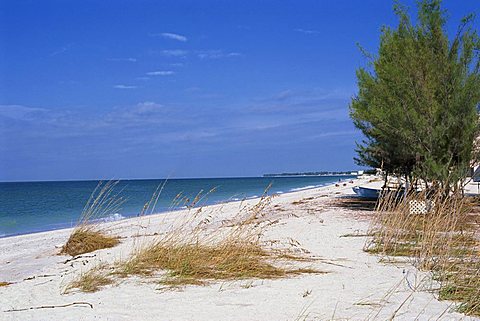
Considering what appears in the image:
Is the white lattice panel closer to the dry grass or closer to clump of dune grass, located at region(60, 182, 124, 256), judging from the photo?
clump of dune grass, located at region(60, 182, 124, 256)

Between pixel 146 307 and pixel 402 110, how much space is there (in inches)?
466

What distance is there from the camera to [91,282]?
6.14 metres

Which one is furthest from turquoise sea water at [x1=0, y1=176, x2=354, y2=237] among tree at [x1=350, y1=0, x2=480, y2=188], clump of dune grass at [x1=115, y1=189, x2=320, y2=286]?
tree at [x1=350, y1=0, x2=480, y2=188]

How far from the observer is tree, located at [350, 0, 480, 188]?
14.8 metres

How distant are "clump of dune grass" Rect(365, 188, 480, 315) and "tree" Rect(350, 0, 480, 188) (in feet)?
17.1

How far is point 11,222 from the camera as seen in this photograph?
24250 mm

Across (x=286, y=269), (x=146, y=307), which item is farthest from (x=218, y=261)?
(x=146, y=307)

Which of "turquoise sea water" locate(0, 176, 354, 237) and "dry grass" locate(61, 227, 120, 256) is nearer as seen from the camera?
"dry grass" locate(61, 227, 120, 256)

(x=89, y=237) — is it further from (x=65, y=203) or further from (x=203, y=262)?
(x=65, y=203)

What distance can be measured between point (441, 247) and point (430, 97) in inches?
349

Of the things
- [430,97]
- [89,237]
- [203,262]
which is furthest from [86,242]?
[430,97]

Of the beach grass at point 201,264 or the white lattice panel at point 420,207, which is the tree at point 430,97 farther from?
the beach grass at point 201,264

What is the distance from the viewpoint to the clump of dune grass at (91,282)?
5.96 metres

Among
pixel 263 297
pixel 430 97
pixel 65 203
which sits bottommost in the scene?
pixel 65 203
